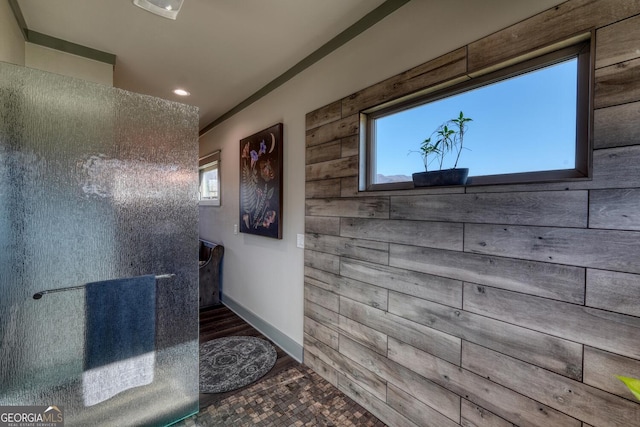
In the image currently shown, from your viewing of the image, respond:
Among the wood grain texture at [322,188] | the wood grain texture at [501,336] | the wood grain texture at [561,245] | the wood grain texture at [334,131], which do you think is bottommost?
the wood grain texture at [501,336]

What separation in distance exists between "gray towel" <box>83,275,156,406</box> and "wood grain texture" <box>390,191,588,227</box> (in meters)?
1.59

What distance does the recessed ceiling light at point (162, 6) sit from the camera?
152cm

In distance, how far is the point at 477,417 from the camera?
1271 mm

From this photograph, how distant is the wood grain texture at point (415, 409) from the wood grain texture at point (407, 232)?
0.89m

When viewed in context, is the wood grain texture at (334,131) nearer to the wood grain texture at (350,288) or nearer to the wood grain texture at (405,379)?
the wood grain texture at (350,288)

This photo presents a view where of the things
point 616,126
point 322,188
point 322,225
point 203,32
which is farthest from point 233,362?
point 616,126

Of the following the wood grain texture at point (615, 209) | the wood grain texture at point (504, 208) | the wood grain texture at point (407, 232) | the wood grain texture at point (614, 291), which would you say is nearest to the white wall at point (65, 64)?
the wood grain texture at point (407, 232)

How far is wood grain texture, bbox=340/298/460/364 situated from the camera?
4.50 ft

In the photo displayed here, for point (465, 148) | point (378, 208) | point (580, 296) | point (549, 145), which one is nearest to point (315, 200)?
point (378, 208)

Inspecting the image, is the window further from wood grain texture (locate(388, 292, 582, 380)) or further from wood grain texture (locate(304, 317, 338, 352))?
wood grain texture (locate(304, 317, 338, 352))

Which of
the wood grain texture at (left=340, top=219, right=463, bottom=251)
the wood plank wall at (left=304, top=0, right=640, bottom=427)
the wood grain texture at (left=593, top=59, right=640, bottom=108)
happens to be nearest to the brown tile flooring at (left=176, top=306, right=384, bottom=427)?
the wood plank wall at (left=304, top=0, right=640, bottom=427)

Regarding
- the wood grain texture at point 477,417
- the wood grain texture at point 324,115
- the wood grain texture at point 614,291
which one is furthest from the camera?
the wood grain texture at point 324,115

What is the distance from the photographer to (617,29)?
939 millimetres

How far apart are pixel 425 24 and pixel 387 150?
0.71 meters
